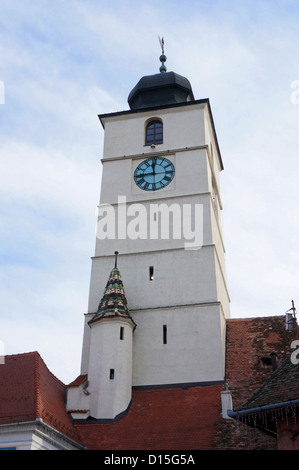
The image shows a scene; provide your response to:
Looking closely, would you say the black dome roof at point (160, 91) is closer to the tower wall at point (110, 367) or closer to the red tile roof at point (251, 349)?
the red tile roof at point (251, 349)

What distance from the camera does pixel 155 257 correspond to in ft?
78.5

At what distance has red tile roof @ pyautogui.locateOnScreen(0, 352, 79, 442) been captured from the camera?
16.8 metres

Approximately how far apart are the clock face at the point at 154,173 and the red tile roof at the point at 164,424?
900 centimetres

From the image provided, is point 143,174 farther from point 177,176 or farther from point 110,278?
point 110,278

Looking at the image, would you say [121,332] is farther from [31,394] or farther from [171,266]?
[31,394]

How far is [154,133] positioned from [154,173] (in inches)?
98.4

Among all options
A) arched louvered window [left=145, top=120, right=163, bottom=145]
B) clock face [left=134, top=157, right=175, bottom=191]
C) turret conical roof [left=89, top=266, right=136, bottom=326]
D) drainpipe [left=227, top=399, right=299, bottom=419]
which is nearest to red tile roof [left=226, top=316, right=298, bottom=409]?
turret conical roof [left=89, top=266, right=136, bottom=326]

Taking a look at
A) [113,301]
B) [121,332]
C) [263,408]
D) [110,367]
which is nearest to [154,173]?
[113,301]

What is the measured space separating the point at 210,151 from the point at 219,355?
10.6m
